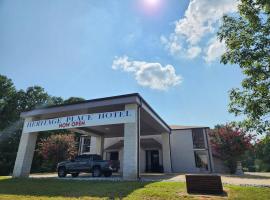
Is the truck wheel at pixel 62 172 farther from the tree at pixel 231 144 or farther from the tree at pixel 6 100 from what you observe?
the tree at pixel 6 100

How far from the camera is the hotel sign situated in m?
12.7

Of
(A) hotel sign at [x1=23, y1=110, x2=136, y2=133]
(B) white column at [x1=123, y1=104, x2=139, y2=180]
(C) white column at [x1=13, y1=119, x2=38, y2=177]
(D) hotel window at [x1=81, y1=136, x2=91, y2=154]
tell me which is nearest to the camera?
(B) white column at [x1=123, y1=104, x2=139, y2=180]

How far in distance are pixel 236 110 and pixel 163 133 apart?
1529 cm

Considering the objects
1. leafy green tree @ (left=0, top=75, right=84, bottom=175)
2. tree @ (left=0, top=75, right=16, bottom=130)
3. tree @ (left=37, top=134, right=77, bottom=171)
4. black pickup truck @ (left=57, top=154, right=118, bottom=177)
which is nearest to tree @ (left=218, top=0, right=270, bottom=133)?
black pickup truck @ (left=57, top=154, right=118, bottom=177)

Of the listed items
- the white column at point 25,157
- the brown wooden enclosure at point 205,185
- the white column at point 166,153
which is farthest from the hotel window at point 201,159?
the white column at point 25,157

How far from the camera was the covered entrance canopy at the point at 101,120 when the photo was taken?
12.1m

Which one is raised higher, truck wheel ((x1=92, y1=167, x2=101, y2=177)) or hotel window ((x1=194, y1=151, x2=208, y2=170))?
hotel window ((x1=194, y1=151, x2=208, y2=170))

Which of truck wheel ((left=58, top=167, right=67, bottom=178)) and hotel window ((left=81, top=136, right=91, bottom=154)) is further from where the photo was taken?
hotel window ((left=81, top=136, right=91, bottom=154))

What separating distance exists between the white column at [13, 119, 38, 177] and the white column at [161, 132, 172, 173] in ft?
42.7

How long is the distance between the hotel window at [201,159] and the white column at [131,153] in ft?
45.7

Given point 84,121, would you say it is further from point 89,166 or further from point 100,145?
point 100,145

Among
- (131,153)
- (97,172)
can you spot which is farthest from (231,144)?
(97,172)

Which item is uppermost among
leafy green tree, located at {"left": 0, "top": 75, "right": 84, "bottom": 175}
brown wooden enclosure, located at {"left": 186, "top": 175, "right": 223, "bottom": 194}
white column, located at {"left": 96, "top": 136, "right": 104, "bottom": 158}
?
leafy green tree, located at {"left": 0, "top": 75, "right": 84, "bottom": 175}

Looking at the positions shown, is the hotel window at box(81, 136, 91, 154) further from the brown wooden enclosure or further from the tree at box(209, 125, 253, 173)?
the brown wooden enclosure
